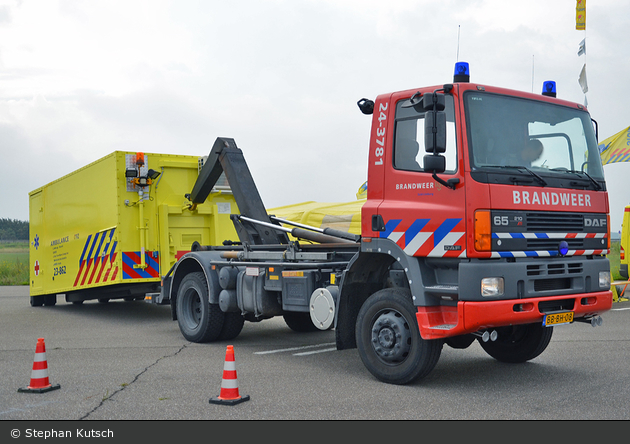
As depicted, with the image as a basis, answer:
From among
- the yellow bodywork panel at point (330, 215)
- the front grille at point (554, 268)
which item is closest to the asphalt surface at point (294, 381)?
the front grille at point (554, 268)

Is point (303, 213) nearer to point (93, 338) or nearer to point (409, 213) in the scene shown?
point (93, 338)

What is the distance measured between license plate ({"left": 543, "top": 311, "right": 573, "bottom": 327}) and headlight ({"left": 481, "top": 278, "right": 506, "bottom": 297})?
2.03 ft

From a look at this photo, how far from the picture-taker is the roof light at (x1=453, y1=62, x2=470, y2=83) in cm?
651

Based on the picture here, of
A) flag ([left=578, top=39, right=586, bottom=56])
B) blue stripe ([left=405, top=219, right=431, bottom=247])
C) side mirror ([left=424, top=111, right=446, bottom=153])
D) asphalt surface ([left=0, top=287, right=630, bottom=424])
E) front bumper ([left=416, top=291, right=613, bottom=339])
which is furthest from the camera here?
flag ([left=578, top=39, right=586, bottom=56])

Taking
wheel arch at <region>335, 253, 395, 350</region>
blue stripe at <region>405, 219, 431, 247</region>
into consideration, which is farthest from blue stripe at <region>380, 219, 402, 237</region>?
wheel arch at <region>335, 253, 395, 350</region>

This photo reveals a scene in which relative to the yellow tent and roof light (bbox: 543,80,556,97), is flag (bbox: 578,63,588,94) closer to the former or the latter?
A: the yellow tent

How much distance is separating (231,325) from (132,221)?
3.30 meters

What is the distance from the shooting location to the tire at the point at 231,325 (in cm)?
963

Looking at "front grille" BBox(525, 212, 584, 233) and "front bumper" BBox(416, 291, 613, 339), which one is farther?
"front grille" BBox(525, 212, 584, 233)

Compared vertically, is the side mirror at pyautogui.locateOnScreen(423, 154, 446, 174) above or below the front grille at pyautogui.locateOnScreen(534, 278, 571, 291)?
above

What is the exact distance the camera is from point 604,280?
6828 mm

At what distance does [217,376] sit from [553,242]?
3.67 metres

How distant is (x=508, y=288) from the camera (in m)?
6.00
